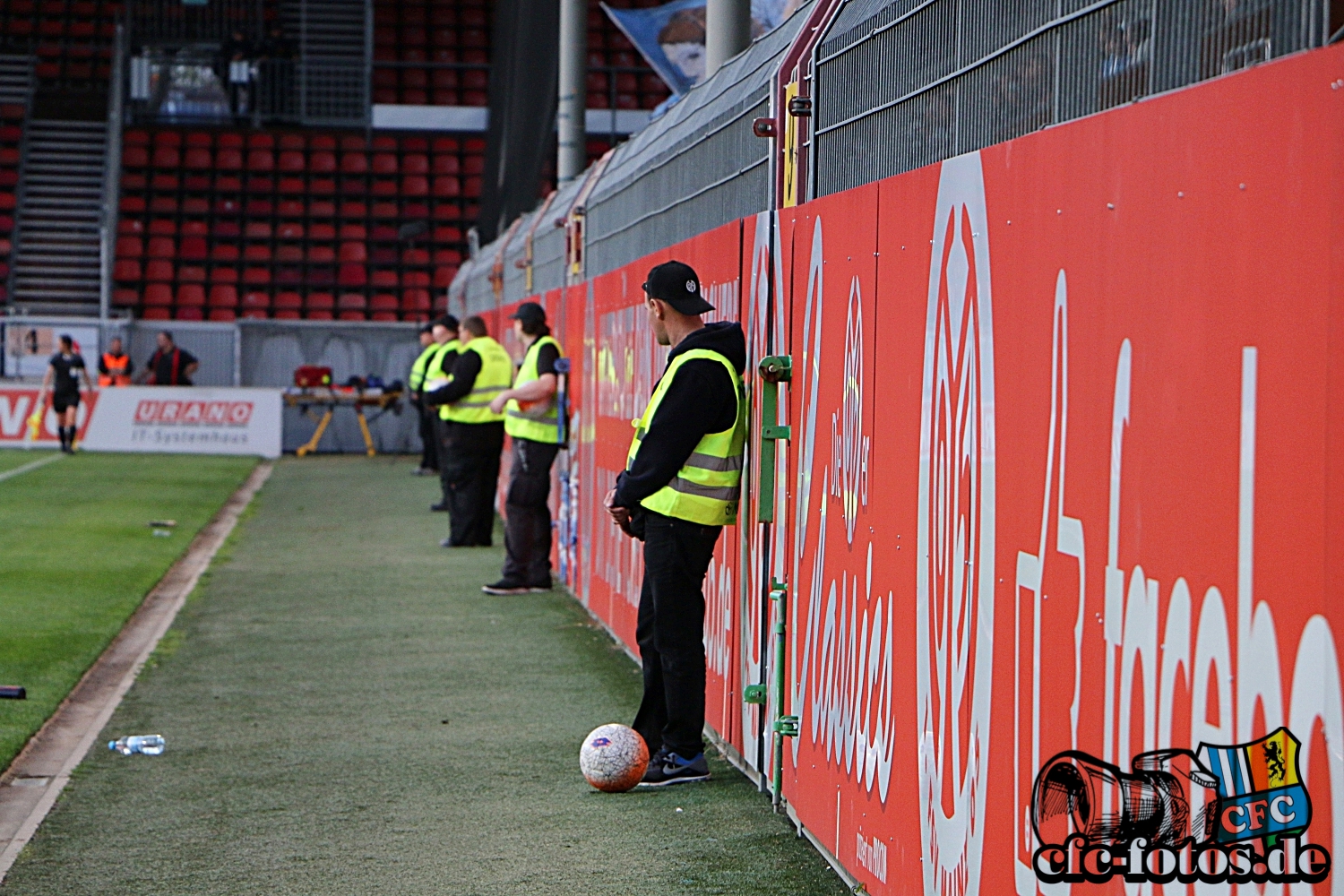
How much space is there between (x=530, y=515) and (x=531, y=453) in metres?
0.45

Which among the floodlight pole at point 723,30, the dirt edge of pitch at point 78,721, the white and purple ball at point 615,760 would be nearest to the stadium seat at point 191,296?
the dirt edge of pitch at point 78,721

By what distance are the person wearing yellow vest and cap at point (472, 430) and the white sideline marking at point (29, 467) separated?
359 inches

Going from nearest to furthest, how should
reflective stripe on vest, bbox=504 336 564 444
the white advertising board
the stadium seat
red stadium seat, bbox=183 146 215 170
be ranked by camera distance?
reflective stripe on vest, bbox=504 336 564 444 → the white advertising board → the stadium seat → red stadium seat, bbox=183 146 215 170

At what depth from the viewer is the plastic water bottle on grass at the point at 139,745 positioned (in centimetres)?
689

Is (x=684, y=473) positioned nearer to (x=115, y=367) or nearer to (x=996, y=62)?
(x=996, y=62)

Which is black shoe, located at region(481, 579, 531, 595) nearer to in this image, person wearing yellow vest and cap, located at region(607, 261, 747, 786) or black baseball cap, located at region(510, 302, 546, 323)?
black baseball cap, located at region(510, 302, 546, 323)

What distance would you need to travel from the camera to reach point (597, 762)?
614 centimetres

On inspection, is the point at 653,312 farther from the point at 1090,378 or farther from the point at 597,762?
the point at 1090,378

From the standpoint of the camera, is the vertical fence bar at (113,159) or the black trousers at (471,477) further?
the vertical fence bar at (113,159)

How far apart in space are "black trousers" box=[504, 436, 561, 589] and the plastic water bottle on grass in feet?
15.6

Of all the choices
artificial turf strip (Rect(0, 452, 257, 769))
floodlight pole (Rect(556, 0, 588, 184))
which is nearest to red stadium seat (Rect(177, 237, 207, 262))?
artificial turf strip (Rect(0, 452, 257, 769))

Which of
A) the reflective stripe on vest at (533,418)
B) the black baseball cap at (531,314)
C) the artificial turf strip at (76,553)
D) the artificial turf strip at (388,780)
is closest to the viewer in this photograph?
the artificial turf strip at (388,780)

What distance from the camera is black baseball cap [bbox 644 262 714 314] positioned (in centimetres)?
604

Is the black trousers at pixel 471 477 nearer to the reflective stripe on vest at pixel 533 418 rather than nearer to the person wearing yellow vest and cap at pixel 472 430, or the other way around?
the person wearing yellow vest and cap at pixel 472 430
